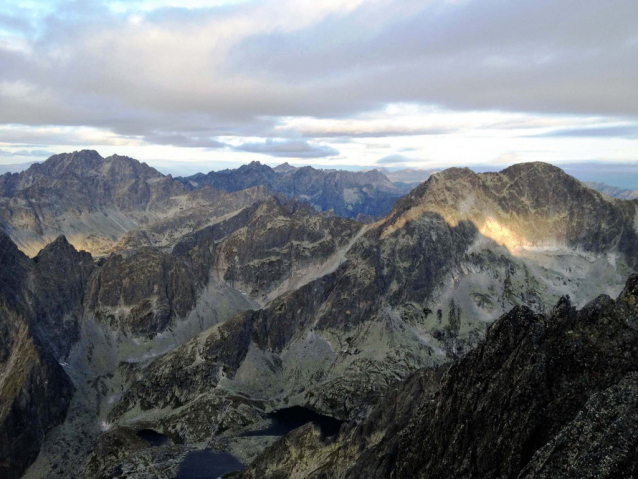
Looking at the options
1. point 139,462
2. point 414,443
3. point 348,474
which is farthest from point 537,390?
point 139,462

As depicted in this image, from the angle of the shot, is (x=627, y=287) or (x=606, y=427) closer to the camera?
(x=606, y=427)

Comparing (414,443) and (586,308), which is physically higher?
(586,308)

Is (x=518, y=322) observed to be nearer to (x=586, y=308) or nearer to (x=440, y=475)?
(x=586, y=308)

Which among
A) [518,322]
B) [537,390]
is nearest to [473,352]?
[518,322]

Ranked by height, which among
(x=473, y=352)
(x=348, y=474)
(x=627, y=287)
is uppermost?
(x=627, y=287)

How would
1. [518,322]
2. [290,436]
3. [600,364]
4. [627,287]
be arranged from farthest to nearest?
[290,436] → [518,322] → [627,287] → [600,364]

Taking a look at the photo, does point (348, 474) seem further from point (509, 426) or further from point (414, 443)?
point (509, 426)

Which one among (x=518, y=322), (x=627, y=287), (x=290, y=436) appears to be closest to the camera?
(x=627, y=287)
